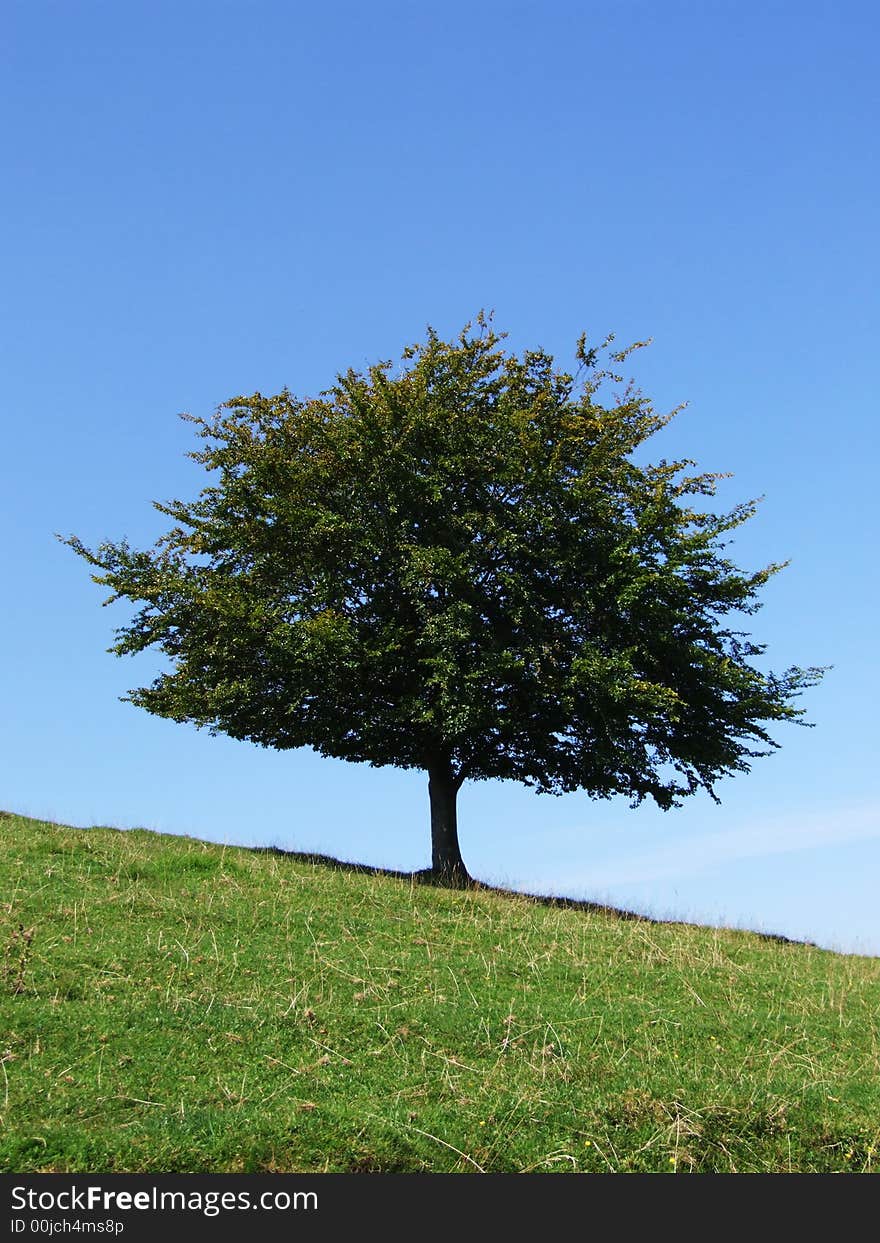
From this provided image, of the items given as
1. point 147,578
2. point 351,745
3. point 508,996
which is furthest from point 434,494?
point 508,996

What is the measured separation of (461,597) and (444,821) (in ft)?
23.9

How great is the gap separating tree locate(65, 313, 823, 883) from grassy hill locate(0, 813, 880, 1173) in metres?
7.32

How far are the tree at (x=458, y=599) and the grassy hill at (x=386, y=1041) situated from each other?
7.32 meters

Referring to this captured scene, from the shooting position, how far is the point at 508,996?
1623cm

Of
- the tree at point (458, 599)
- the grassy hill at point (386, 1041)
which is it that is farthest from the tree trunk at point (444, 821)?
the grassy hill at point (386, 1041)

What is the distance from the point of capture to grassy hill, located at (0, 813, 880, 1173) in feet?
36.1

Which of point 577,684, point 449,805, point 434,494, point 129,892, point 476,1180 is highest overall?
point 434,494

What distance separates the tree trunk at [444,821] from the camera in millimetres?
30281

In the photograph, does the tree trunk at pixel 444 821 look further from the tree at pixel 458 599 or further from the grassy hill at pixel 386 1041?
the grassy hill at pixel 386 1041

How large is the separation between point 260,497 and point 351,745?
7.81 meters

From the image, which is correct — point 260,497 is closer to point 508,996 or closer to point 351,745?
point 351,745

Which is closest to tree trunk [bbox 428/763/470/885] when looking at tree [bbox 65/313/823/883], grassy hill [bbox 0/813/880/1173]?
tree [bbox 65/313/823/883]

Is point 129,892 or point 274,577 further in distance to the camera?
point 274,577

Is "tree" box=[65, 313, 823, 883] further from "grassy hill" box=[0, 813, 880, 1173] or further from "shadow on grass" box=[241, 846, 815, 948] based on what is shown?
"grassy hill" box=[0, 813, 880, 1173]
